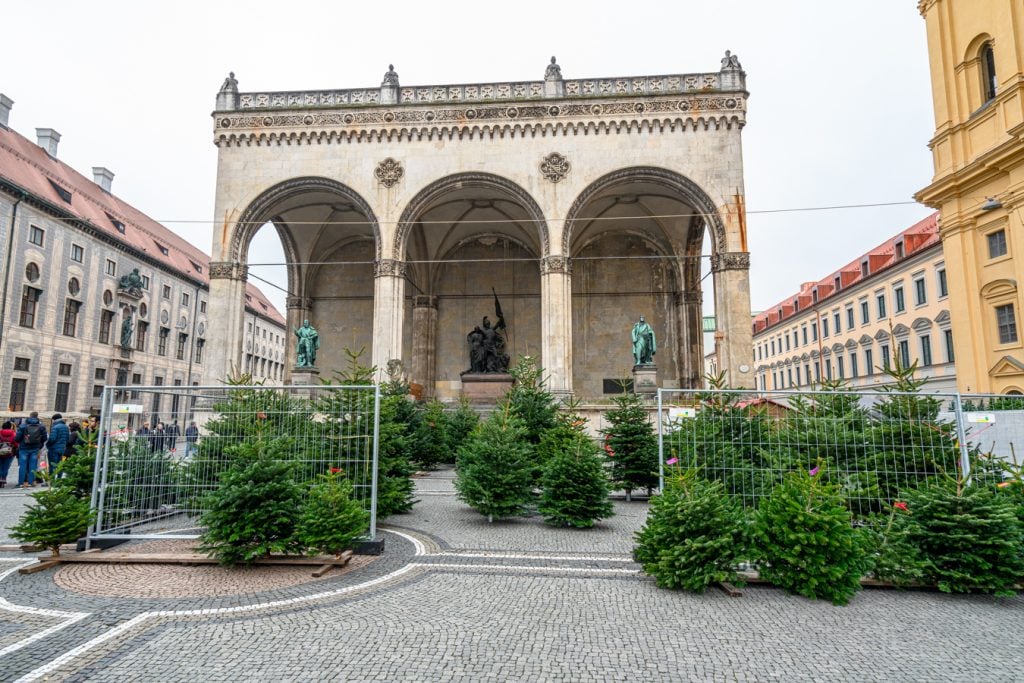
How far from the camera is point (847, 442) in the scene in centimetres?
671

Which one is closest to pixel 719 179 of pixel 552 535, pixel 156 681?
pixel 552 535

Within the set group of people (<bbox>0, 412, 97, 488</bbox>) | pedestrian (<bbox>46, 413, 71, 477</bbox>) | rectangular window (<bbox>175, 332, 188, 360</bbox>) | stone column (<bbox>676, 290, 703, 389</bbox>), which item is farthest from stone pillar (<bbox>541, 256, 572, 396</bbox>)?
rectangular window (<bbox>175, 332, 188, 360</bbox>)

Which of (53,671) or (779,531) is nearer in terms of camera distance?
(53,671)

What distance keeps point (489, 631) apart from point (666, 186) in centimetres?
2010

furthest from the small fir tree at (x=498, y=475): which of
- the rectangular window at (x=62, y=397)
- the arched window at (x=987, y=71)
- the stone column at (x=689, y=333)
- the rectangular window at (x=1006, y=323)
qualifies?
the rectangular window at (x=62, y=397)

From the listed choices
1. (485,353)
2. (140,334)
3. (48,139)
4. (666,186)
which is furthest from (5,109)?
(666,186)

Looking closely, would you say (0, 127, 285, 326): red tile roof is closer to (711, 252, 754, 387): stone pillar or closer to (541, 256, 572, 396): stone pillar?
(541, 256, 572, 396): stone pillar

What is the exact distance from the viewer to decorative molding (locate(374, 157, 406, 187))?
21906 mm

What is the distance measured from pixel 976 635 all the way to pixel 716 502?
6.79 feet

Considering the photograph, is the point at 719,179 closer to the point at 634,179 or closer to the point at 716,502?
the point at 634,179

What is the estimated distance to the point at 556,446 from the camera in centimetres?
997

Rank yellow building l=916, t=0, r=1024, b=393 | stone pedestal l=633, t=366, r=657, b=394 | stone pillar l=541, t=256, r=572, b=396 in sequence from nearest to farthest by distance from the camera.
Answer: yellow building l=916, t=0, r=1024, b=393
stone pedestal l=633, t=366, r=657, b=394
stone pillar l=541, t=256, r=572, b=396

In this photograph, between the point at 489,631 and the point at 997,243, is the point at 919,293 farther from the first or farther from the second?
the point at 489,631

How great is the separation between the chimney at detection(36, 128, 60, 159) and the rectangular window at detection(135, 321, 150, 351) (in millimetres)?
10498
